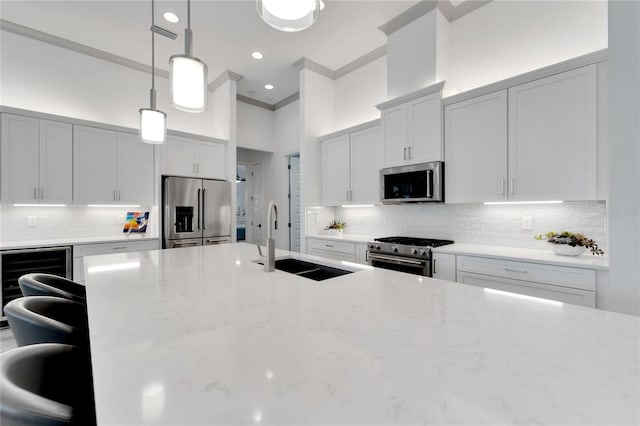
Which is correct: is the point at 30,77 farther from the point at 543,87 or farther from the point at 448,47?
the point at 543,87

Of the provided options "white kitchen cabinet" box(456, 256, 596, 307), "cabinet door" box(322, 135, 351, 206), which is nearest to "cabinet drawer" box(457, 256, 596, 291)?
"white kitchen cabinet" box(456, 256, 596, 307)

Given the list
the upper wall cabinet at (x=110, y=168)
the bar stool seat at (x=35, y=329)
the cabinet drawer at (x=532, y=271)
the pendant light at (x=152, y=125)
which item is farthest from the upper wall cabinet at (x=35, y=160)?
the cabinet drawer at (x=532, y=271)

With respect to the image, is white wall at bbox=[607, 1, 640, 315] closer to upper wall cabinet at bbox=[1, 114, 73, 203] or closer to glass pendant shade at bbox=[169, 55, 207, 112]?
glass pendant shade at bbox=[169, 55, 207, 112]

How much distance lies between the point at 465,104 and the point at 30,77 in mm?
4990

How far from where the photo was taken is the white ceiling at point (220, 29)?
3047 mm

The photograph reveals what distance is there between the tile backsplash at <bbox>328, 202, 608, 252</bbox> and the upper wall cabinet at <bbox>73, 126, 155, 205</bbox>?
2397 mm

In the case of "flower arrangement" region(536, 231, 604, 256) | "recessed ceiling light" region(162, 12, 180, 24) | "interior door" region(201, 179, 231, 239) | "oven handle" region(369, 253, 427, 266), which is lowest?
"oven handle" region(369, 253, 427, 266)

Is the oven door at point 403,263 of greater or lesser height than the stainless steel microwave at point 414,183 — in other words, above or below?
below

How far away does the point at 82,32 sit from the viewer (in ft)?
11.4

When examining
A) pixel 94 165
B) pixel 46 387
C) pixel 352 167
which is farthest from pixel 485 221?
pixel 94 165

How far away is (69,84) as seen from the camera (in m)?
3.71

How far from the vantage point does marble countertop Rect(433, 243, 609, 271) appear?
201cm

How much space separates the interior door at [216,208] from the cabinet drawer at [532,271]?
3.27m

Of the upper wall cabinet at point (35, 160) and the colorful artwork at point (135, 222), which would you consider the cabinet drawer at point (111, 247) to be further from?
the upper wall cabinet at point (35, 160)
